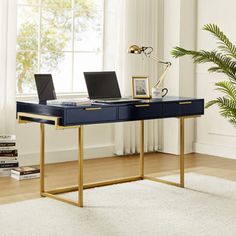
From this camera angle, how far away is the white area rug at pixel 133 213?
151 inches

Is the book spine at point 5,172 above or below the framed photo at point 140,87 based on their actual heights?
below

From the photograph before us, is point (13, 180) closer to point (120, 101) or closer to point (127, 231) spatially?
point (120, 101)

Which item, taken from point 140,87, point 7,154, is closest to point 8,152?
point 7,154

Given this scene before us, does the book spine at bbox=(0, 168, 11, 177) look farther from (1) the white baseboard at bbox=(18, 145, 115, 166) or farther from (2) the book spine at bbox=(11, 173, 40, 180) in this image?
Answer: (1) the white baseboard at bbox=(18, 145, 115, 166)

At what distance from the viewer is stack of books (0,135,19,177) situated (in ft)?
18.5

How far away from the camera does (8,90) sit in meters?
5.86

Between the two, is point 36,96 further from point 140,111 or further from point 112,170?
point 140,111

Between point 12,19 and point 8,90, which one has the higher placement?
point 12,19

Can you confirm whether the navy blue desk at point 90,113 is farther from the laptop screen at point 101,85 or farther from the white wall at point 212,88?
the white wall at point 212,88

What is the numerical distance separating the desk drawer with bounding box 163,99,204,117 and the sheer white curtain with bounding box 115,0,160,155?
Result: 1.71 metres

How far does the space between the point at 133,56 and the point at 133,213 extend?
9.89 feet

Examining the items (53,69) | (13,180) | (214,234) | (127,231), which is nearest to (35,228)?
(127,231)

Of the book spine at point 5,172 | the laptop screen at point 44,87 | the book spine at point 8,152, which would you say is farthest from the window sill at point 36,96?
the laptop screen at point 44,87

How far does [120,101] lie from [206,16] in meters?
2.85
